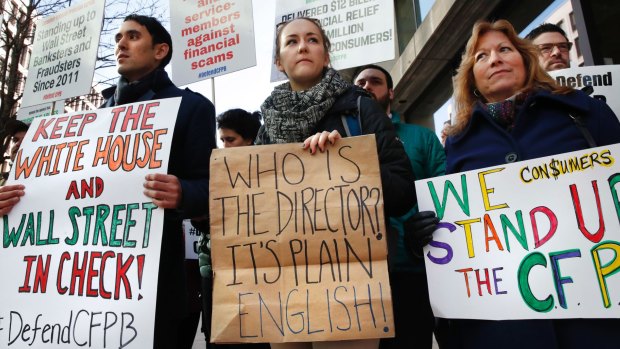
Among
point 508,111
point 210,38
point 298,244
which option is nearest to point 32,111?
point 210,38

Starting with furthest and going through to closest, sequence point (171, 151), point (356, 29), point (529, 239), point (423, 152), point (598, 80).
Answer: point (356, 29) → point (598, 80) → point (423, 152) → point (171, 151) → point (529, 239)

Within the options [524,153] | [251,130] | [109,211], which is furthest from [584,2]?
[109,211]

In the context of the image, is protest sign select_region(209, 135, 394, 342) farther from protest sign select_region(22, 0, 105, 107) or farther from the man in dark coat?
protest sign select_region(22, 0, 105, 107)

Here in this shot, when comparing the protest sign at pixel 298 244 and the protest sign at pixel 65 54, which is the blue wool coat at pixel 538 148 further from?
the protest sign at pixel 65 54

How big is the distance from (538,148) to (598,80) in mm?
1449

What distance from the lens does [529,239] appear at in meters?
1.39

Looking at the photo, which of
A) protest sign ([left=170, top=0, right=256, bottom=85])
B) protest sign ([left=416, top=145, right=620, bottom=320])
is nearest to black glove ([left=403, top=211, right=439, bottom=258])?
protest sign ([left=416, top=145, right=620, bottom=320])

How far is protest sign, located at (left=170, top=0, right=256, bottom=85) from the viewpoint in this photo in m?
3.95

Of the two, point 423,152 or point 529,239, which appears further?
point 423,152

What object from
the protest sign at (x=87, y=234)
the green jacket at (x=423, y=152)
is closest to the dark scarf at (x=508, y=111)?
the green jacket at (x=423, y=152)

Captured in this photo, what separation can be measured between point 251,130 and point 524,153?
2157 mm

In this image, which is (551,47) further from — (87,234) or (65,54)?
(65,54)

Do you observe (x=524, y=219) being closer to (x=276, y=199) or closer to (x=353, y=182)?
(x=353, y=182)

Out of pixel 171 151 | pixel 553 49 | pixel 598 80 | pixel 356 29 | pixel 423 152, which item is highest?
pixel 356 29
